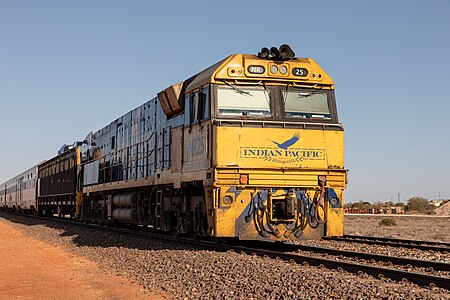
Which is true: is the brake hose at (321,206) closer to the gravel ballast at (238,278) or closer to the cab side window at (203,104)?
the gravel ballast at (238,278)

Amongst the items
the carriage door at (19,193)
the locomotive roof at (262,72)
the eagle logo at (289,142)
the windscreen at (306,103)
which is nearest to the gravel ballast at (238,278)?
the eagle logo at (289,142)

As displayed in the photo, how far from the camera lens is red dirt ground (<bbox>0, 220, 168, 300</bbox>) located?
761cm

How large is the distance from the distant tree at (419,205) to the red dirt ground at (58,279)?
61.9m

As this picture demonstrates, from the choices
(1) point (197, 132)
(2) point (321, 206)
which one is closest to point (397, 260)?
(2) point (321, 206)

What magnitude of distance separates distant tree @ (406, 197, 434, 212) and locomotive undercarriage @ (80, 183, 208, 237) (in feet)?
178

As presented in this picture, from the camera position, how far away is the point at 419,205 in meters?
69.2

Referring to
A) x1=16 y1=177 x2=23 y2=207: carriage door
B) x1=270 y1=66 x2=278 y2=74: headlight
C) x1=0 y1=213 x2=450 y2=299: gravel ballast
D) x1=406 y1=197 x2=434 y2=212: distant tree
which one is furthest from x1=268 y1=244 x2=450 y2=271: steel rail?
x1=406 y1=197 x2=434 y2=212: distant tree

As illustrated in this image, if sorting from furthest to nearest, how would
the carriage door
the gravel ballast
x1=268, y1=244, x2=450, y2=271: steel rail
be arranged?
the carriage door < x1=268, y1=244, x2=450, y2=271: steel rail < the gravel ballast

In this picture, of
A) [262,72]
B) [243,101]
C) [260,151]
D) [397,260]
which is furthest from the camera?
[262,72]

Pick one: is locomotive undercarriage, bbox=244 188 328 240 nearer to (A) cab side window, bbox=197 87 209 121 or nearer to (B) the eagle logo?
(B) the eagle logo

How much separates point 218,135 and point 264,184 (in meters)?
1.33

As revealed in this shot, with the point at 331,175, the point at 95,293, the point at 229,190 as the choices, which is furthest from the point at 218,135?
the point at 95,293

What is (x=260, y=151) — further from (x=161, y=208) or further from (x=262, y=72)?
(x=161, y=208)

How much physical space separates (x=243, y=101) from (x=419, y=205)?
62.9m
